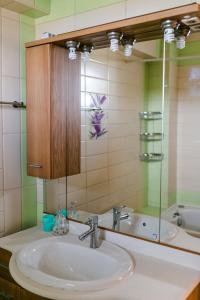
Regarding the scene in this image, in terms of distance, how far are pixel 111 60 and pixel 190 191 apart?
0.83 meters

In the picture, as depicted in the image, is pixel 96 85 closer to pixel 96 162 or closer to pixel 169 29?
pixel 96 162

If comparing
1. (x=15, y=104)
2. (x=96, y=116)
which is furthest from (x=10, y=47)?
(x=96, y=116)

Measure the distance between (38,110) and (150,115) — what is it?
61 centimetres

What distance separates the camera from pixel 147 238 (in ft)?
5.04

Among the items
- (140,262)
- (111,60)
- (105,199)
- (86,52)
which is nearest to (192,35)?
(111,60)

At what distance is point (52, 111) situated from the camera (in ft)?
5.42

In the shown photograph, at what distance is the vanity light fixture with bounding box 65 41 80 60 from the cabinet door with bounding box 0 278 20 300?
3.98 feet

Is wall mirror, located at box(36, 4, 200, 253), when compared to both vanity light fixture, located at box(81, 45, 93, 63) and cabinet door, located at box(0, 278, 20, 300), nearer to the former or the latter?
vanity light fixture, located at box(81, 45, 93, 63)

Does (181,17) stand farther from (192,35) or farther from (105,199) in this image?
(105,199)

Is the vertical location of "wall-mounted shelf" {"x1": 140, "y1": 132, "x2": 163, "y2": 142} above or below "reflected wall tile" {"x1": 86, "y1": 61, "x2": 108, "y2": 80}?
below

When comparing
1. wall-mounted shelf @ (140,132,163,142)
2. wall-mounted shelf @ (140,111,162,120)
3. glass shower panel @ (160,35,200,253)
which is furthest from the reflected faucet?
wall-mounted shelf @ (140,111,162,120)

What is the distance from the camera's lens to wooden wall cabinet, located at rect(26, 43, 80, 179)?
5.41 ft

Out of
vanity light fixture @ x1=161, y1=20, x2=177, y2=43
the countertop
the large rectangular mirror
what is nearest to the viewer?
the countertop

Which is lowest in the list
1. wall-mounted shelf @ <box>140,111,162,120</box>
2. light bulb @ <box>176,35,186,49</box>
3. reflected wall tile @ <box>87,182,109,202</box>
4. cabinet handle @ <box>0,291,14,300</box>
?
cabinet handle @ <box>0,291,14,300</box>
